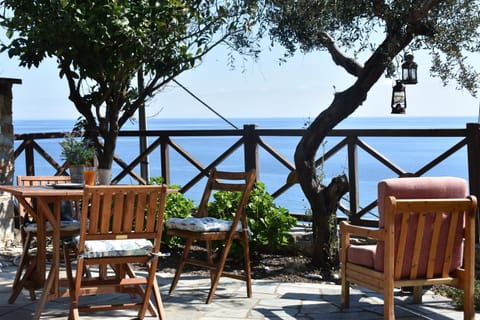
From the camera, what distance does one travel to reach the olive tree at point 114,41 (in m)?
5.36

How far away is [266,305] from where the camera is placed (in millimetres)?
4469

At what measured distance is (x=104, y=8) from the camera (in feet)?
17.5

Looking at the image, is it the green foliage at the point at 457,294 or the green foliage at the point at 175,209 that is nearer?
the green foliage at the point at 457,294

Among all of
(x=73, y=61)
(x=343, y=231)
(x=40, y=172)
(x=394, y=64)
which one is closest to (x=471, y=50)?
(x=394, y=64)

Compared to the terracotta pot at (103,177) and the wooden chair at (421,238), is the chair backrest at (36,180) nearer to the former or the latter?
the terracotta pot at (103,177)

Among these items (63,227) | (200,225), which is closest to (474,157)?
(200,225)

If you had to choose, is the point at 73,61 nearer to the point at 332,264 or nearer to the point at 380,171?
the point at 332,264

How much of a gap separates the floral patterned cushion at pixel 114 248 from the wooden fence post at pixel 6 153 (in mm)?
3049

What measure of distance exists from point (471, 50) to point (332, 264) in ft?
6.40

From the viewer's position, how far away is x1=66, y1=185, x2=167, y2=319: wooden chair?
3.67 meters

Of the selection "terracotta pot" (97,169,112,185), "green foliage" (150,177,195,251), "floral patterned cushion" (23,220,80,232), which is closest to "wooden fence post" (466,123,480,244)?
"green foliage" (150,177,195,251)

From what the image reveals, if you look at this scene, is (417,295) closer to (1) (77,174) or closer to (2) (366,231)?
(2) (366,231)

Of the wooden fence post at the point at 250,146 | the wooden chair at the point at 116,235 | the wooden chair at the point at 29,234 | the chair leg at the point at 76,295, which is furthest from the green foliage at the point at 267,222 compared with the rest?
the chair leg at the point at 76,295

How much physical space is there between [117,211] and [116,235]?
133mm
